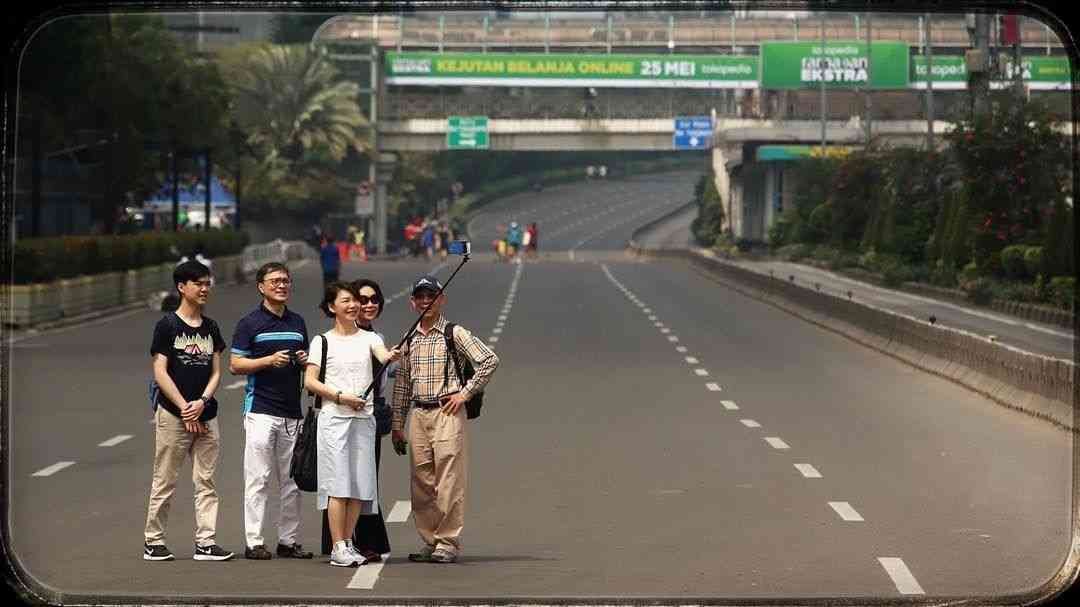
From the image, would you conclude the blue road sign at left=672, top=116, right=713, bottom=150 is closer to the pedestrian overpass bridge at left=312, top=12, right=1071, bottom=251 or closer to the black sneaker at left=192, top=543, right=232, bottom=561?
the pedestrian overpass bridge at left=312, top=12, right=1071, bottom=251

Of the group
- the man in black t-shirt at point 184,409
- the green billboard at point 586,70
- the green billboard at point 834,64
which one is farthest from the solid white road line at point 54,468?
the green billboard at point 586,70

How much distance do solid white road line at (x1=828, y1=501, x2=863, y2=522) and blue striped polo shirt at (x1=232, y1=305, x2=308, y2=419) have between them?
4.40 meters

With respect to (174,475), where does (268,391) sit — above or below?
above

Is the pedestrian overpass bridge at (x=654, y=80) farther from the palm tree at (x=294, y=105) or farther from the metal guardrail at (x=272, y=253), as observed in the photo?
the metal guardrail at (x=272, y=253)

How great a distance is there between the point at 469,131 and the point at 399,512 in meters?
103

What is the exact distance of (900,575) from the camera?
40.6ft

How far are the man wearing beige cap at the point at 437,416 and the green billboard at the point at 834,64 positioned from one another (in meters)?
100

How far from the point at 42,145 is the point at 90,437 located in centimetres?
4525

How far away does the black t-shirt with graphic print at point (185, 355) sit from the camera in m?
12.8

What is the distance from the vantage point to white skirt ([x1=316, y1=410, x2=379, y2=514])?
40.8 feet

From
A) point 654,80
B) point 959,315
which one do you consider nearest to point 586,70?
point 654,80

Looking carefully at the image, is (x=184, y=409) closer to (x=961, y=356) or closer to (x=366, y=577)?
(x=366, y=577)

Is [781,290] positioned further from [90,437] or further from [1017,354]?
[90,437]

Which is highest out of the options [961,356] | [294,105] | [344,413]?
[294,105]
